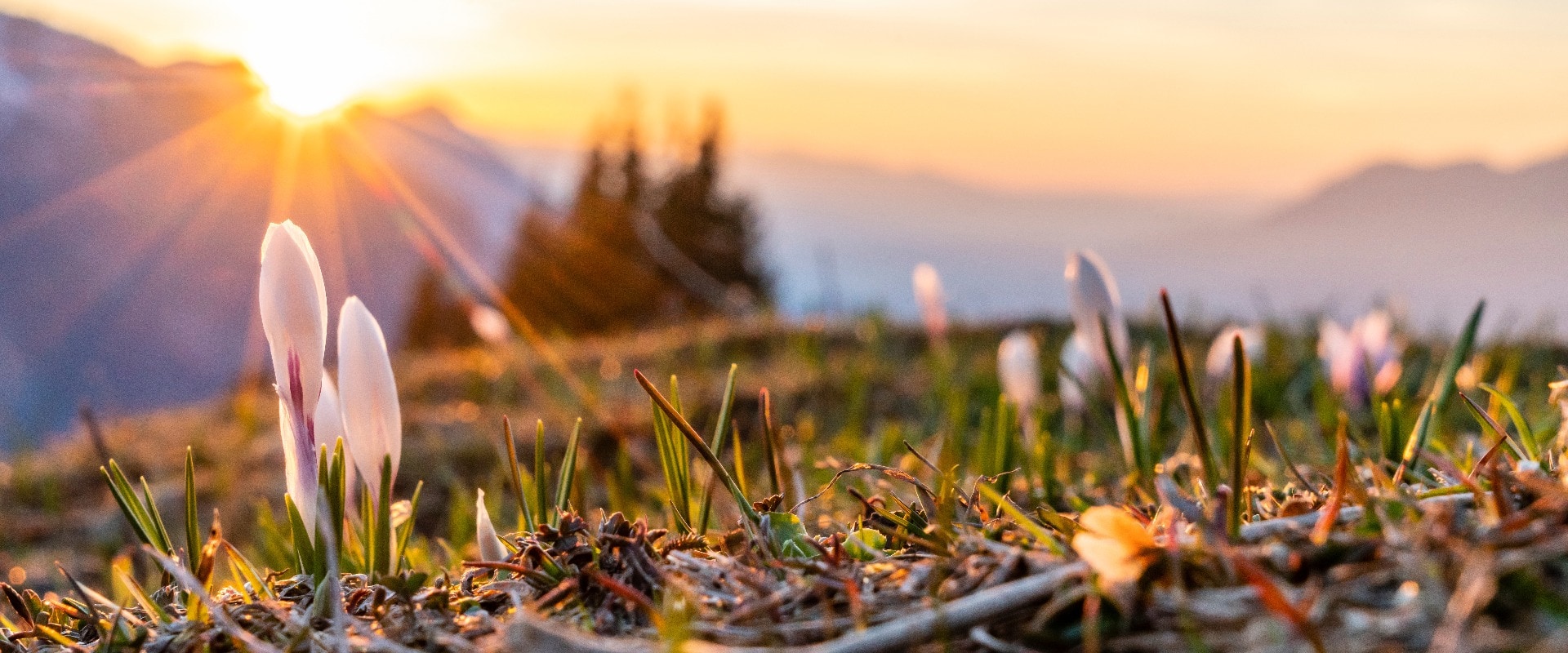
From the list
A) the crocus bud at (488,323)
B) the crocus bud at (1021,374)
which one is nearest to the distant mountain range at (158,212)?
the crocus bud at (488,323)

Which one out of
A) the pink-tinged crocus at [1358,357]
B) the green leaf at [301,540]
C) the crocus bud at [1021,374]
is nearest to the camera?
the green leaf at [301,540]

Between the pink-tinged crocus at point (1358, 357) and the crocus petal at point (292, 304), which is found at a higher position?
the crocus petal at point (292, 304)

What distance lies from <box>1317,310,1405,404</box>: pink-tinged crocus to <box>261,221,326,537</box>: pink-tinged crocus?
3.27 m

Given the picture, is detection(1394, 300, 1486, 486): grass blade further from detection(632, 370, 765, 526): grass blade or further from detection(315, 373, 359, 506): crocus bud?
detection(315, 373, 359, 506): crocus bud

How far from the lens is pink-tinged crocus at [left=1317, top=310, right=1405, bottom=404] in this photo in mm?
3486

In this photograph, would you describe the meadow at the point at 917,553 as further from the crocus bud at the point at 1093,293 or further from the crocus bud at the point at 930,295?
the crocus bud at the point at 930,295

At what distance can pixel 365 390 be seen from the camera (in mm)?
1320

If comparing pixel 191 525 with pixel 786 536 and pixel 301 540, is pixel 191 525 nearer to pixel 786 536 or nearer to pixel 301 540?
pixel 301 540

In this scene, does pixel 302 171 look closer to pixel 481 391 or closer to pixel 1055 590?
pixel 481 391

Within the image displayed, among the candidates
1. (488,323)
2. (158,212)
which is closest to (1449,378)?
(488,323)

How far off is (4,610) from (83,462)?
3.86 metres

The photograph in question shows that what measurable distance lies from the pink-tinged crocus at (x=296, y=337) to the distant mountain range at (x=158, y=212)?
67701 mm

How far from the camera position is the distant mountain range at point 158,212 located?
8269 centimetres

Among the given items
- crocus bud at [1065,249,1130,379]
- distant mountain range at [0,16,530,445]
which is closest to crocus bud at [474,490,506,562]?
crocus bud at [1065,249,1130,379]
